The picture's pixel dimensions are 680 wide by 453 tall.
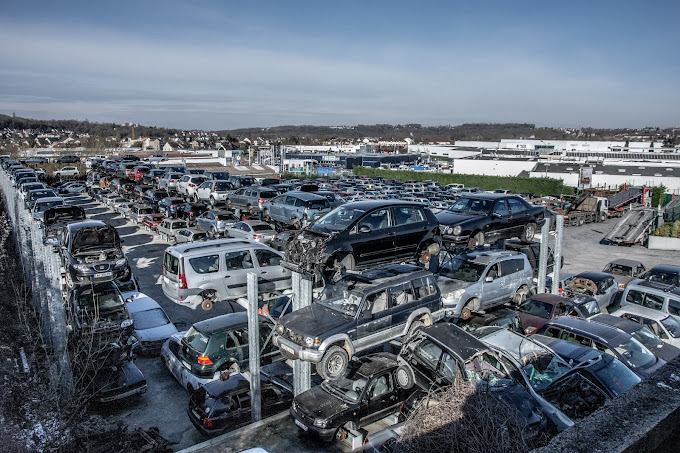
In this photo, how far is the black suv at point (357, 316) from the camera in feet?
25.4

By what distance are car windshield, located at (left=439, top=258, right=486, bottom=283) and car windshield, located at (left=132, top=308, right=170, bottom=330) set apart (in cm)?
733

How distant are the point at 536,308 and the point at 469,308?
2.22m

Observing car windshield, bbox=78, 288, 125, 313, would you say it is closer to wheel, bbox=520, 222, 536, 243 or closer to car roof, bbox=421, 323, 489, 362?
car roof, bbox=421, 323, 489, 362

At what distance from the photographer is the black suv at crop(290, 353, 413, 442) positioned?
7531mm

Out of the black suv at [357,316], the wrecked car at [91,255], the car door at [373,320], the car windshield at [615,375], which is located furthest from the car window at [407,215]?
the wrecked car at [91,255]

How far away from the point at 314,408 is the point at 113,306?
6.47m

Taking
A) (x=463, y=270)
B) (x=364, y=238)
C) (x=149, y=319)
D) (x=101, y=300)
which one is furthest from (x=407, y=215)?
(x=101, y=300)

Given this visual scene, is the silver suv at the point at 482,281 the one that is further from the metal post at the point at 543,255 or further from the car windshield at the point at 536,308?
the metal post at the point at 543,255

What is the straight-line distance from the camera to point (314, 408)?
305 inches

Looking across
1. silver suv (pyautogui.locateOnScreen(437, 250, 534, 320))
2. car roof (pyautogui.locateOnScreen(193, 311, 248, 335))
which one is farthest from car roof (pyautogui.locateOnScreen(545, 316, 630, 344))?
car roof (pyautogui.locateOnScreen(193, 311, 248, 335))

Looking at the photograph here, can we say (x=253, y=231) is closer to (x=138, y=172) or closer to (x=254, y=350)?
(x=254, y=350)

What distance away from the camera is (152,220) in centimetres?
2511

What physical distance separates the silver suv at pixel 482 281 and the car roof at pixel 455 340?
2437 mm

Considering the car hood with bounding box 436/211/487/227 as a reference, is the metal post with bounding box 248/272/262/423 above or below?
below
